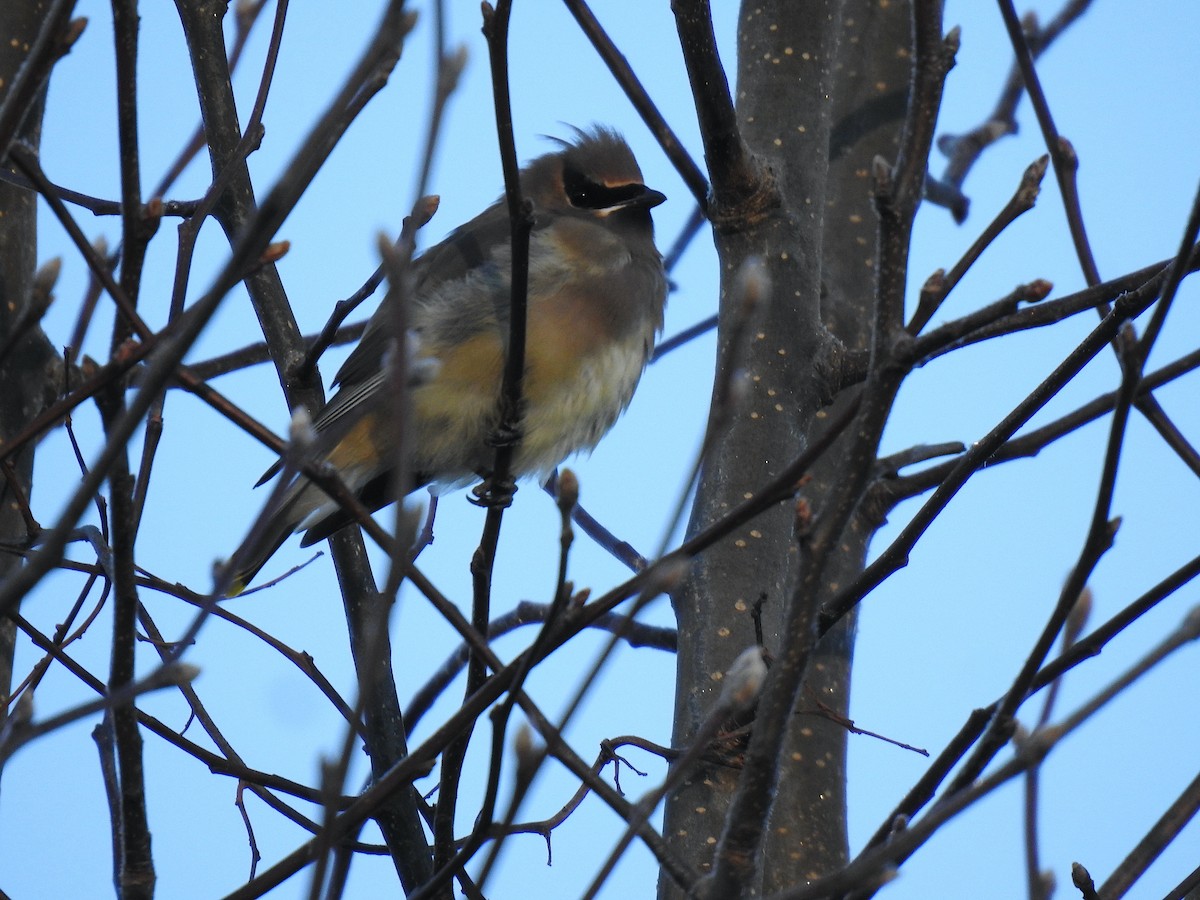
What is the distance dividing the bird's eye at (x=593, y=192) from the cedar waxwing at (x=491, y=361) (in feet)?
1.08

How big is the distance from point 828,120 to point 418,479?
150 cm

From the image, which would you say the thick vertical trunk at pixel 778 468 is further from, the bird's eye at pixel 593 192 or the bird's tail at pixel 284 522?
the bird's tail at pixel 284 522

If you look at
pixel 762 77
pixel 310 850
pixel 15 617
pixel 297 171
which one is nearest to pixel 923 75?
pixel 297 171

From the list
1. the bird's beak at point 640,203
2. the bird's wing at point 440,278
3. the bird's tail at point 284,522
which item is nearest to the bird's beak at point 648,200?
the bird's beak at point 640,203

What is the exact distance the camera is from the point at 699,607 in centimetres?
326

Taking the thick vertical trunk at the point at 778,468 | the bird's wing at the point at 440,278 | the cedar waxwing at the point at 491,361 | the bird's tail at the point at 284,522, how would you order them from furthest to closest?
the bird's wing at the point at 440,278 < the cedar waxwing at the point at 491,361 < the bird's tail at the point at 284,522 < the thick vertical trunk at the point at 778,468

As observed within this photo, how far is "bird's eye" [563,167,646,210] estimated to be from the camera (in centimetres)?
478

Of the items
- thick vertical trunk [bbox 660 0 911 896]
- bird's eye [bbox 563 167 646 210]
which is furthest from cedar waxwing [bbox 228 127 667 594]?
thick vertical trunk [bbox 660 0 911 896]

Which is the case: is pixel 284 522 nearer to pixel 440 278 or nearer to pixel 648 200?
pixel 440 278

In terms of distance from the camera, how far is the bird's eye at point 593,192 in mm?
4777

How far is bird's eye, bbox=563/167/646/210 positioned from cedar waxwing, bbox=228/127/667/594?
330mm

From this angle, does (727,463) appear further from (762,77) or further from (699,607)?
(762,77)

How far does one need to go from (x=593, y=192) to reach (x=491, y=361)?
114 centimetres

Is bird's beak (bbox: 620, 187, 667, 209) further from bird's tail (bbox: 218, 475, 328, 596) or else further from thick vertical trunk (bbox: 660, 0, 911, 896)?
bird's tail (bbox: 218, 475, 328, 596)
